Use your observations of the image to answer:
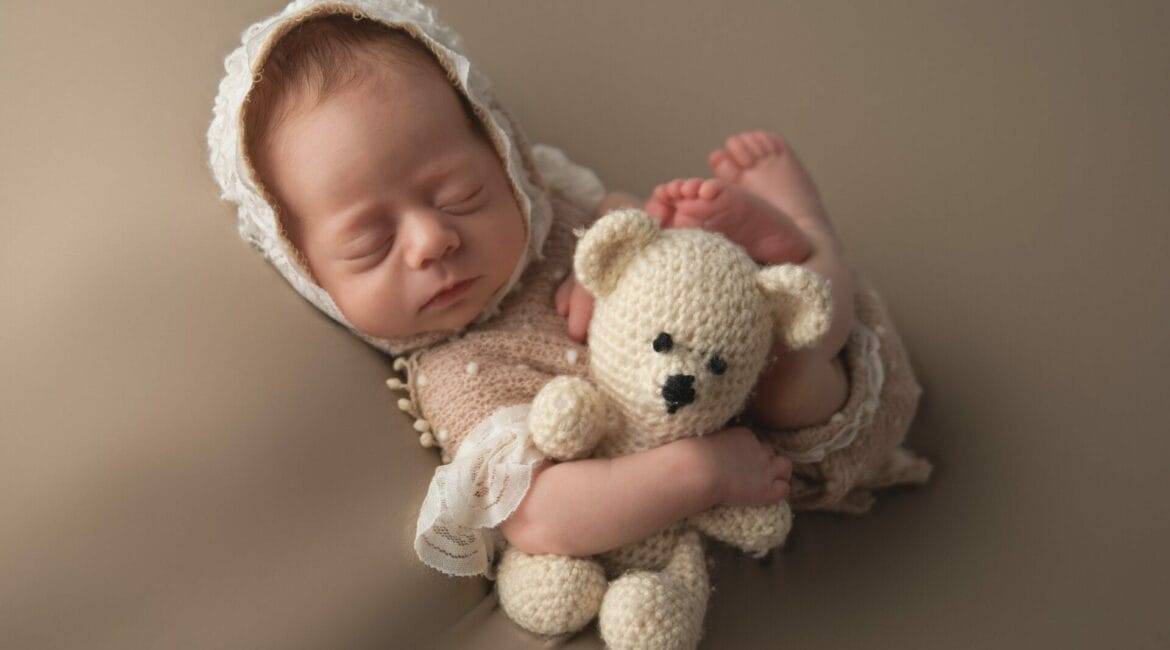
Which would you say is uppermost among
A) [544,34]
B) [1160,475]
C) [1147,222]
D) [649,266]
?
[544,34]

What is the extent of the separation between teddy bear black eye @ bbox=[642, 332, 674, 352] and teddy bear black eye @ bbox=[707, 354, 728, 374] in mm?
35

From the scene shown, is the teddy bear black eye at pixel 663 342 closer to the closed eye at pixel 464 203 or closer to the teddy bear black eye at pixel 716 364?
the teddy bear black eye at pixel 716 364

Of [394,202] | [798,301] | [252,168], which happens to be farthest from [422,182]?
[798,301]

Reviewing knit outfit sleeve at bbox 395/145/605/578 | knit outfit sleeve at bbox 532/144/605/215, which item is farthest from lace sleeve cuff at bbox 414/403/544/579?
knit outfit sleeve at bbox 532/144/605/215

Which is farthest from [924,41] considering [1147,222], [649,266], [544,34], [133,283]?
[133,283]

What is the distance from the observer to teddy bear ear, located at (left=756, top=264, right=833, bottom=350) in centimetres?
78

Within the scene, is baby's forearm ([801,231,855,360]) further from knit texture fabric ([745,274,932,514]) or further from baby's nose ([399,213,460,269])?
baby's nose ([399,213,460,269])

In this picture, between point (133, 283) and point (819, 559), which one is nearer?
point (133, 283)

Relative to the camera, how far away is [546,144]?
129 cm

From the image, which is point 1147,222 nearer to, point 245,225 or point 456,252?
point 456,252

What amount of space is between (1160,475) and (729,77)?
729 mm

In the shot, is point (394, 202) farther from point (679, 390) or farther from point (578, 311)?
point (679, 390)

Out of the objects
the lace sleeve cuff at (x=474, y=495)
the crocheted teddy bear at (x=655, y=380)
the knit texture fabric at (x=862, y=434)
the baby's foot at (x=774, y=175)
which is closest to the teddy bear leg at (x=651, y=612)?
the crocheted teddy bear at (x=655, y=380)

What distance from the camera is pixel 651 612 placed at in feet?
2.57
